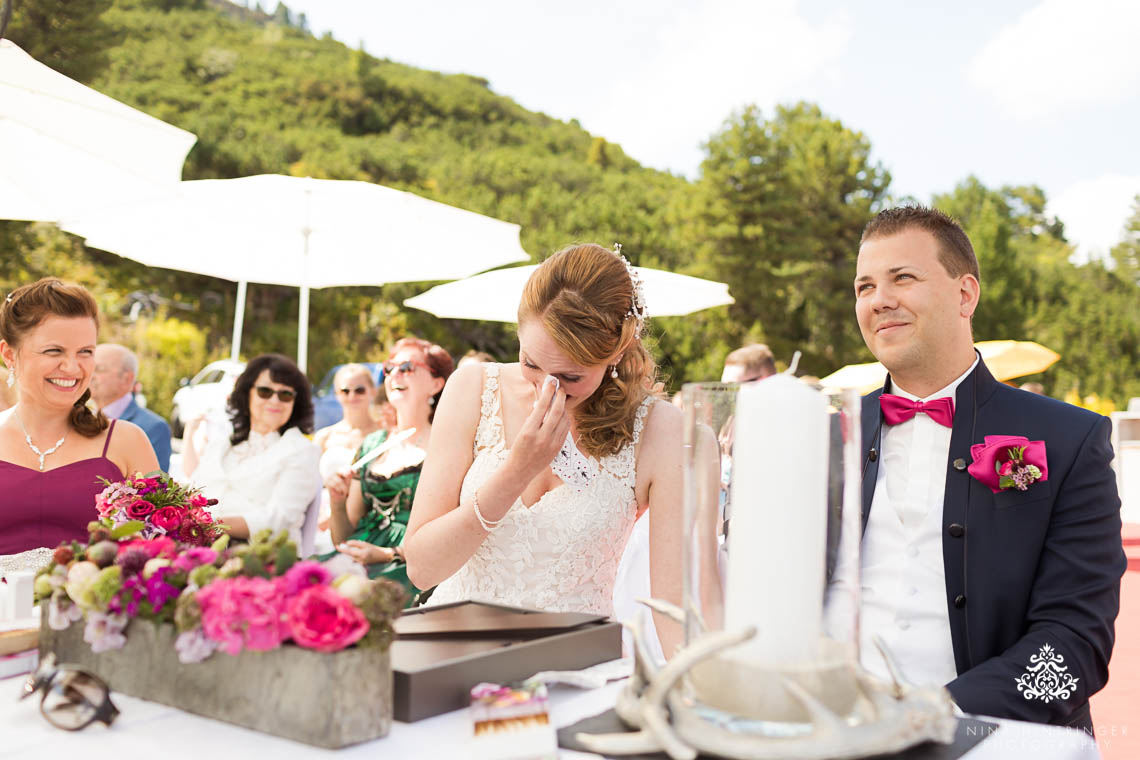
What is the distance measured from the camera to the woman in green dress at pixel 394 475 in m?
4.73

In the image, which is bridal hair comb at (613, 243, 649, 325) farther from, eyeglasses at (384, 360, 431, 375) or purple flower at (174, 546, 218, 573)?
eyeglasses at (384, 360, 431, 375)

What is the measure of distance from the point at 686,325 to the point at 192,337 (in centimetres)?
1534

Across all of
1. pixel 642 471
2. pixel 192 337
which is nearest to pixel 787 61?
pixel 192 337

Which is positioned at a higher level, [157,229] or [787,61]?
[787,61]

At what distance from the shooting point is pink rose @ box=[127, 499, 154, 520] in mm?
1900

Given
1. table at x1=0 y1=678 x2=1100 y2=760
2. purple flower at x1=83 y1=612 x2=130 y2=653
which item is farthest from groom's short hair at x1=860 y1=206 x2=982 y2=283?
purple flower at x1=83 y1=612 x2=130 y2=653

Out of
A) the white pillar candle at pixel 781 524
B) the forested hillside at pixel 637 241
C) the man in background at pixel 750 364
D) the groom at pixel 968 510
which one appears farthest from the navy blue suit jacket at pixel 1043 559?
the forested hillside at pixel 637 241

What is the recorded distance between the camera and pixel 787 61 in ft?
214

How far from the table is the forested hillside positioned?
69.4 feet

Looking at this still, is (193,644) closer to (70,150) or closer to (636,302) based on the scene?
(636,302)

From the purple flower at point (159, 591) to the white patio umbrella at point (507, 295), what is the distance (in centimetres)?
656

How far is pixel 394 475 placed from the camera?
15.8ft

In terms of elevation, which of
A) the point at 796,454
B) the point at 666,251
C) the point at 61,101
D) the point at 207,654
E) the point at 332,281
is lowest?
the point at 207,654

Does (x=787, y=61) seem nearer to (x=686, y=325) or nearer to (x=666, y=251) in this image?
(x=666, y=251)
